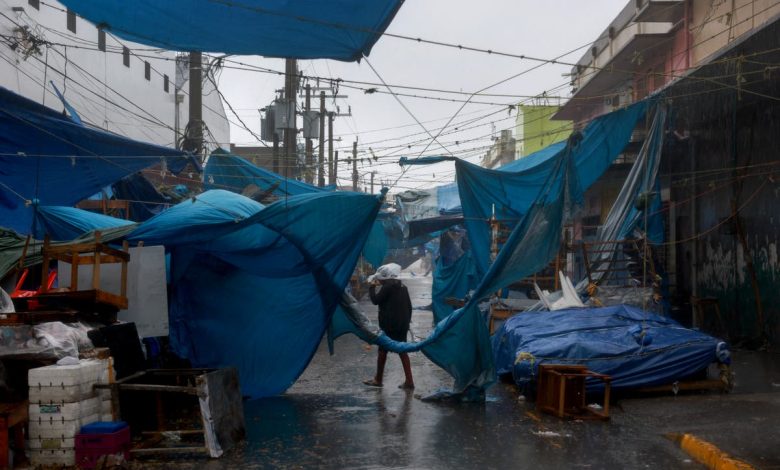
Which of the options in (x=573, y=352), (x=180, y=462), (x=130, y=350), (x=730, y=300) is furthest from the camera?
(x=730, y=300)

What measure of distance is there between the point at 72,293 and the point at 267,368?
287 centimetres

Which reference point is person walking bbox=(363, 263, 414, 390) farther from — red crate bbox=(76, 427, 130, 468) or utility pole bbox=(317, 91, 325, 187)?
utility pole bbox=(317, 91, 325, 187)

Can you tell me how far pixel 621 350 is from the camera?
912 centimetres

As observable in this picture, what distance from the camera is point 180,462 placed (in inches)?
257

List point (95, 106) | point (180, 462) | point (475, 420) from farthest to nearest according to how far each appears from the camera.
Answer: point (95, 106) < point (475, 420) < point (180, 462)

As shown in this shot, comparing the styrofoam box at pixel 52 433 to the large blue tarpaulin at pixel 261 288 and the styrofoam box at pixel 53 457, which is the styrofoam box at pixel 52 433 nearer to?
the styrofoam box at pixel 53 457

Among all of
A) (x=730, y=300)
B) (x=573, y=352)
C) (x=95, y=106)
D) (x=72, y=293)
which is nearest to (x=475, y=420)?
(x=573, y=352)

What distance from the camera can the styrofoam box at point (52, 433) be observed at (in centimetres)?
614

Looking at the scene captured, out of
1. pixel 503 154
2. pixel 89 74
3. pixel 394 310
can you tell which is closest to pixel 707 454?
pixel 394 310

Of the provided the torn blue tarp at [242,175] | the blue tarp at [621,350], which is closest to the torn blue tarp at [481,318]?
the blue tarp at [621,350]

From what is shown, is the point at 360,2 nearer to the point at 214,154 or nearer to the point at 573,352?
the point at 573,352

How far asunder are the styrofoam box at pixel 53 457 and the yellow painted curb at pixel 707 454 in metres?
5.45

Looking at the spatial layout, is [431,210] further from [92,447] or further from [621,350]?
[92,447]

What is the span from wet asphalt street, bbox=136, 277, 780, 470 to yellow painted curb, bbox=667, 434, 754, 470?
10cm
